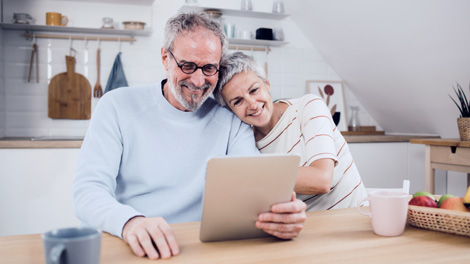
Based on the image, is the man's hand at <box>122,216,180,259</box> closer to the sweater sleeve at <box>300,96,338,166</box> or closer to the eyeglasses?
the eyeglasses

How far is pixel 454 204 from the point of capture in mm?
1024

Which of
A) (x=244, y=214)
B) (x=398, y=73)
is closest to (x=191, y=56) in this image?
(x=244, y=214)

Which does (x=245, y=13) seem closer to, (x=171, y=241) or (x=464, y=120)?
(x=464, y=120)

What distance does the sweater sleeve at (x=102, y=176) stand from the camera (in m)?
1.03

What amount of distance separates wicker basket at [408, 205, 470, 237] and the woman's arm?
411 millimetres

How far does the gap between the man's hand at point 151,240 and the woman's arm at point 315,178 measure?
655mm

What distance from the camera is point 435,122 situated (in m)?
3.27

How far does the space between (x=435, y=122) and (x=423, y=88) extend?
0.38 meters

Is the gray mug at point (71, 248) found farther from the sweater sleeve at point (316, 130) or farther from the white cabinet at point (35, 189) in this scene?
the white cabinet at point (35, 189)

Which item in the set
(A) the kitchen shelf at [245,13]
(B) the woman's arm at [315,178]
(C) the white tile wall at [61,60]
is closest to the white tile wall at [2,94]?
(C) the white tile wall at [61,60]

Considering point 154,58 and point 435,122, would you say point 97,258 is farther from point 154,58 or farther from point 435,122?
point 435,122

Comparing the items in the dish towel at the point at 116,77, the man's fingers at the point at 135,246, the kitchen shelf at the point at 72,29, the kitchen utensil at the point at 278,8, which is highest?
the kitchen utensil at the point at 278,8

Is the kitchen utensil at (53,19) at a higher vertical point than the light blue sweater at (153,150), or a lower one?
higher

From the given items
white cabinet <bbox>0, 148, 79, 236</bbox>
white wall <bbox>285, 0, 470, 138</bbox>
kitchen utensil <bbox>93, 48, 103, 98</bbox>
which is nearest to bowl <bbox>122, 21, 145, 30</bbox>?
kitchen utensil <bbox>93, 48, 103, 98</bbox>
